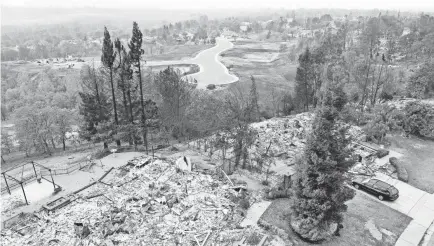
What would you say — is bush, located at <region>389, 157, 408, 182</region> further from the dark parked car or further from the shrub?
the shrub

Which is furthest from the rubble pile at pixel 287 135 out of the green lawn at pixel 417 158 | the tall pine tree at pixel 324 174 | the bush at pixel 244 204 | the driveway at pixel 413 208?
the tall pine tree at pixel 324 174

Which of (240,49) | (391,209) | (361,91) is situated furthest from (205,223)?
(240,49)

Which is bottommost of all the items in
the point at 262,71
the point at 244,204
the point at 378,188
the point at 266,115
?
the point at 262,71

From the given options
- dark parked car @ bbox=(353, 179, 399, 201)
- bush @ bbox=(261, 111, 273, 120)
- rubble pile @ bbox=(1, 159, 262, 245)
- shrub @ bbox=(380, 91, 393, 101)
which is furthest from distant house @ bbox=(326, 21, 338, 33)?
rubble pile @ bbox=(1, 159, 262, 245)

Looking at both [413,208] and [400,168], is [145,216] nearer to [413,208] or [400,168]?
[413,208]

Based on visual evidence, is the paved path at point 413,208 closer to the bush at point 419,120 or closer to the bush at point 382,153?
the bush at point 382,153

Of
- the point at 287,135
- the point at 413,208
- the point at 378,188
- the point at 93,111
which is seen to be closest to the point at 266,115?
Result: the point at 287,135
